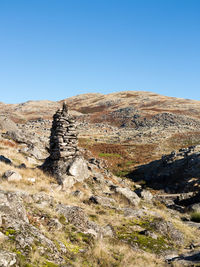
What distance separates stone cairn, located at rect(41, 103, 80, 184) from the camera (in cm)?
1658

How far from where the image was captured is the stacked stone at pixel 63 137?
16828 millimetres

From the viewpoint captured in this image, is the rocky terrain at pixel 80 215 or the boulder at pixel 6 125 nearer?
the rocky terrain at pixel 80 215

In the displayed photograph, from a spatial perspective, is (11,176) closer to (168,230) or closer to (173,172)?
(168,230)

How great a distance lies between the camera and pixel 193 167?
102 ft

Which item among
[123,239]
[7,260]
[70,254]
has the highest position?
[7,260]

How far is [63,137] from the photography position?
1716cm

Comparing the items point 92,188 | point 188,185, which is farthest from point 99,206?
point 188,185

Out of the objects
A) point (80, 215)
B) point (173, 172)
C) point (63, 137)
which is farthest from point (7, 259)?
point (173, 172)

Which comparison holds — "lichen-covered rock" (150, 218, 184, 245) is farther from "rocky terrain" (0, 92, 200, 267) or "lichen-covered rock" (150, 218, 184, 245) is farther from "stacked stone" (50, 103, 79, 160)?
"stacked stone" (50, 103, 79, 160)

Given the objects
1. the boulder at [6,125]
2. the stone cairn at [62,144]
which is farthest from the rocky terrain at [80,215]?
the boulder at [6,125]

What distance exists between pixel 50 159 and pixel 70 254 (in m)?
10.9

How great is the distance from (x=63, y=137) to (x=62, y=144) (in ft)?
Result: 2.05

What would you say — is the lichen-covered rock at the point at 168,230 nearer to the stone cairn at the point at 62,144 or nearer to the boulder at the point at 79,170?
the boulder at the point at 79,170

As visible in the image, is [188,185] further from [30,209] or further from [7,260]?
[7,260]
